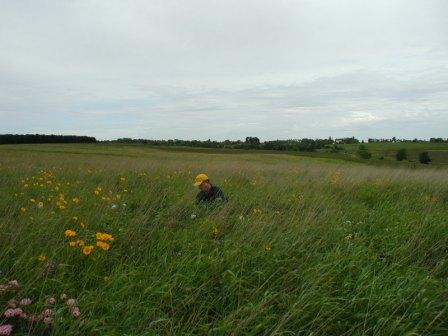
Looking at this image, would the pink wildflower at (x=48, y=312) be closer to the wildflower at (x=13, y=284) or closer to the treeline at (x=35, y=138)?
the wildflower at (x=13, y=284)

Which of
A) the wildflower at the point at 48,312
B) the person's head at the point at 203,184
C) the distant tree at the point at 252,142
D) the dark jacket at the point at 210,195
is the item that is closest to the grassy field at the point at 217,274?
the wildflower at the point at 48,312

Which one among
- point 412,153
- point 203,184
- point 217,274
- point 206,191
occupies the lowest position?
point 412,153

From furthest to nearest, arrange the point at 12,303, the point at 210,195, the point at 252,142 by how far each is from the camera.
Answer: the point at 252,142
the point at 210,195
the point at 12,303

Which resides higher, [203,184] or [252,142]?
[252,142]

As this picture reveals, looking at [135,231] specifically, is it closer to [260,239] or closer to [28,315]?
[260,239]

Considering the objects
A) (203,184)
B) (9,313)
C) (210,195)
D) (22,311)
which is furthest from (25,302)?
(203,184)

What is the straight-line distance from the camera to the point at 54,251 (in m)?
3.11

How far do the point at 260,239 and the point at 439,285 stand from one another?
1.59 meters

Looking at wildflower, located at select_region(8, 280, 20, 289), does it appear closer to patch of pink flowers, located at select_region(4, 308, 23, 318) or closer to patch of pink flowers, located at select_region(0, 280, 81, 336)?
patch of pink flowers, located at select_region(0, 280, 81, 336)

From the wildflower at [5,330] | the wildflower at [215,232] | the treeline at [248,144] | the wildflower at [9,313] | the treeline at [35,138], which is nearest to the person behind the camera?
the wildflower at [5,330]

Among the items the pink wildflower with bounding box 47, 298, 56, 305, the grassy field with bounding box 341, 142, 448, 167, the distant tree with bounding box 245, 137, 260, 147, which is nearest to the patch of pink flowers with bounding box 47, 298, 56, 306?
the pink wildflower with bounding box 47, 298, 56, 305

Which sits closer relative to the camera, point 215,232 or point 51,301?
point 51,301

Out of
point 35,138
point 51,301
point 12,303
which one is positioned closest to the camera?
point 12,303

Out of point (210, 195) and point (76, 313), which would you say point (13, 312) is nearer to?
point (76, 313)
